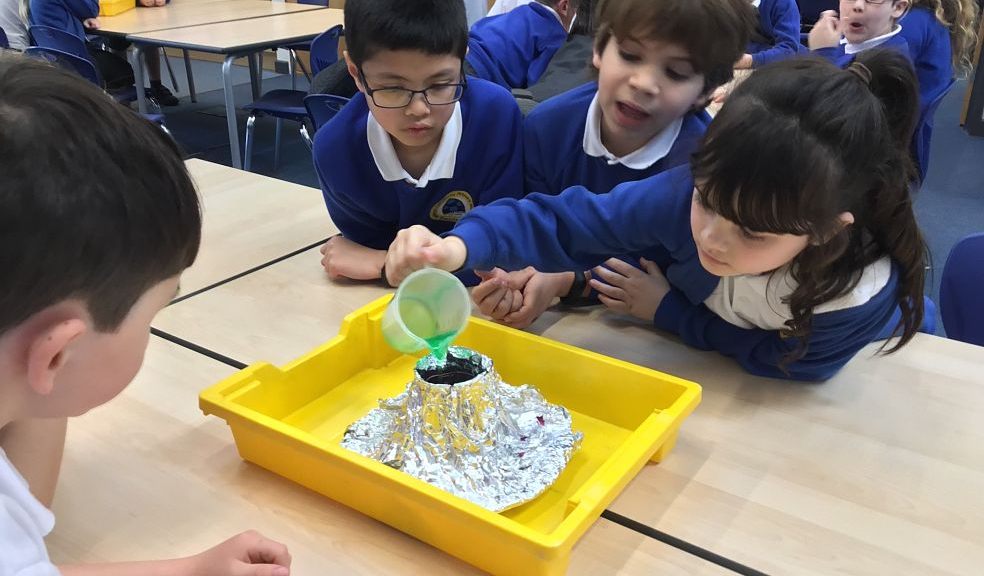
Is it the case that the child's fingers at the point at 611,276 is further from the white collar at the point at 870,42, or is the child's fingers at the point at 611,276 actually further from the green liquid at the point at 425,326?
the white collar at the point at 870,42

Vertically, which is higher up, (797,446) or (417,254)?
(417,254)

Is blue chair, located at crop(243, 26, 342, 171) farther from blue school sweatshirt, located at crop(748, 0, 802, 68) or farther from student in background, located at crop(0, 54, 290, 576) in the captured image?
student in background, located at crop(0, 54, 290, 576)

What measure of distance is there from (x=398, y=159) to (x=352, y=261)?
0.23 meters

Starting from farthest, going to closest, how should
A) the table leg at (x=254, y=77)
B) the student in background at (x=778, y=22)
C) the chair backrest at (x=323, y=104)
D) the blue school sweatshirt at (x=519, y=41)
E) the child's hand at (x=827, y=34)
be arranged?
the table leg at (x=254, y=77)
the student in background at (x=778, y=22)
the child's hand at (x=827, y=34)
the chair backrest at (x=323, y=104)
the blue school sweatshirt at (x=519, y=41)

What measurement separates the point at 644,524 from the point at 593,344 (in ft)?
1.18

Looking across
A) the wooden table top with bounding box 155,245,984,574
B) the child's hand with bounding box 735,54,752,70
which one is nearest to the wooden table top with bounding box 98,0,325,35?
the child's hand with bounding box 735,54,752,70

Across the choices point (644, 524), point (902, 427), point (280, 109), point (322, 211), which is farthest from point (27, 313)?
point (280, 109)

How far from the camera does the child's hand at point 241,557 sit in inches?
24.4

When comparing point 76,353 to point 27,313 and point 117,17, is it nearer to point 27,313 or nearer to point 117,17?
point 27,313

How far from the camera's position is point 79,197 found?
0.46m

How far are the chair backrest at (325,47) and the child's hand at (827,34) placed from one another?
1.85 metres

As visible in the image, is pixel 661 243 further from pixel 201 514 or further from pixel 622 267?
pixel 201 514

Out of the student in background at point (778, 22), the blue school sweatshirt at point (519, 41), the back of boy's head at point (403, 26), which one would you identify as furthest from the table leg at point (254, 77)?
the back of boy's head at point (403, 26)

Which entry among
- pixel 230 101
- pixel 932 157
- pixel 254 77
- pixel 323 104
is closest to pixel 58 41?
pixel 230 101
